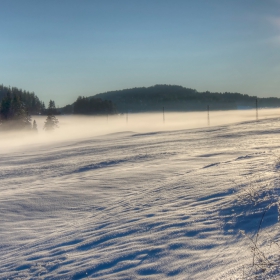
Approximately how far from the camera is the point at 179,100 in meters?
130

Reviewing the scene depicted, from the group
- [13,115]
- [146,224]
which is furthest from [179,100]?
[146,224]

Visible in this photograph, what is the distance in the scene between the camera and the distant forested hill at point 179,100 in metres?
120

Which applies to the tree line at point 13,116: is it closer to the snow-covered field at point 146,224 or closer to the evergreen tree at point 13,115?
the evergreen tree at point 13,115

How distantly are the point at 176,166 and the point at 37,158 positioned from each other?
A: 813cm

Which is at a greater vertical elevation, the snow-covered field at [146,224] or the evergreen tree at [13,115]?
the evergreen tree at [13,115]

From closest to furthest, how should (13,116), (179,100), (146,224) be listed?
(146,224)
(13,116)
(179,100)

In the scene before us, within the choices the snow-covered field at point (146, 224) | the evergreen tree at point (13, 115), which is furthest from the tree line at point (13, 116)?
the snow-covered field at point (146, 224)

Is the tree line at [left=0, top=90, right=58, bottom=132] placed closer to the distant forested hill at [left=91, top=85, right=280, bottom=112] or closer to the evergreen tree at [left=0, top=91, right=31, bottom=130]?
the evergreen tree at [left=0, top=91, right=31, bottom=130]

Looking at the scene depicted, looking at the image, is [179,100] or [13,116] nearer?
[13,116]

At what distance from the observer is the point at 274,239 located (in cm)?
402

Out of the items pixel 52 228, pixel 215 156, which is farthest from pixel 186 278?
pixel 215 156

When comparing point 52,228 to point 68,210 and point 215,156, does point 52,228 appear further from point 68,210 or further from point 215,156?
point 215,156

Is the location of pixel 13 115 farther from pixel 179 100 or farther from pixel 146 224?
pixel 179 100

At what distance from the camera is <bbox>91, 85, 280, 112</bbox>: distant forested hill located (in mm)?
Result: 120325
